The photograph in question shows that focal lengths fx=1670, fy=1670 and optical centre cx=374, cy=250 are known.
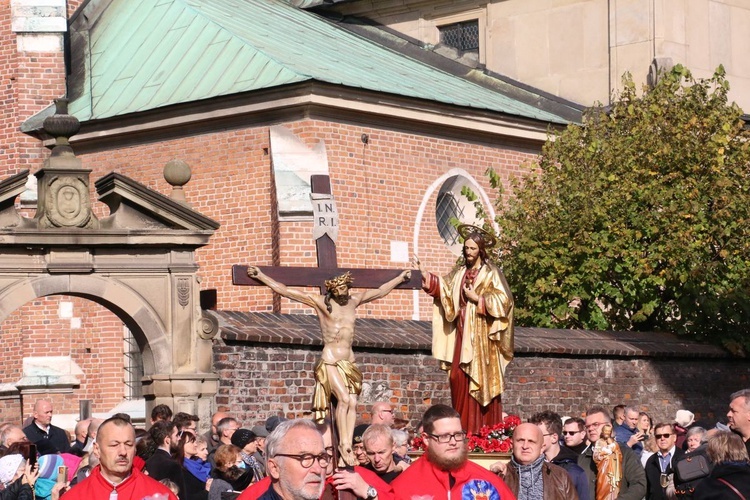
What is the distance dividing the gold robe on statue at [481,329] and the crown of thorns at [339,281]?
1.30 m

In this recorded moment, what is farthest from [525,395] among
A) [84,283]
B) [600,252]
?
[84,283]

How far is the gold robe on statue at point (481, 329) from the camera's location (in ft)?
44.3

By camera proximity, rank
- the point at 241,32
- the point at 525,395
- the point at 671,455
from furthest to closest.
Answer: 1. the point at 241,32
2. the point at 525,395
3. the point at 671,455

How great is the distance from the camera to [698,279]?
2488 centimetres

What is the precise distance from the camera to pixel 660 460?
1324 centimetres

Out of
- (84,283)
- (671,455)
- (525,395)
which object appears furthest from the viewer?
(525,395)

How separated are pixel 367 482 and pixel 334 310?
7659 millimetres

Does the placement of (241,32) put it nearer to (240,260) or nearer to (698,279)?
(240,260)

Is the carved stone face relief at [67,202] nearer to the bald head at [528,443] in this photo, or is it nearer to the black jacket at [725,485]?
the bald head at [528,443]

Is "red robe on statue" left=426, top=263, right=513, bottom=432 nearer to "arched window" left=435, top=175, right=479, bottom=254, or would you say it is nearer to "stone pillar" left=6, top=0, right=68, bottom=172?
"arched window" left=435, top=175, right=479, bottom=254

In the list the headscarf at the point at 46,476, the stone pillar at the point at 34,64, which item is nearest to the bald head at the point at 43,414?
the headscarf at the point at 46,476

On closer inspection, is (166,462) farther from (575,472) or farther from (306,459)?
(306,459)

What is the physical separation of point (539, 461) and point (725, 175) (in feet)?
56.8

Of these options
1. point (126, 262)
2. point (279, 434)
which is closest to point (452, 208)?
point (126, 262)
